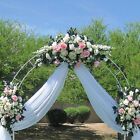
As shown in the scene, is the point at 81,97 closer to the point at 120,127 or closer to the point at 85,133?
the point at 85,133

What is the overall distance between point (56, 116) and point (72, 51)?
14.9 meters

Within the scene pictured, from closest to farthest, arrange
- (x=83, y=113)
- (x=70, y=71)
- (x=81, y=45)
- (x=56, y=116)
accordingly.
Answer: (x=81, y=45) < (x=70, y=71) < (x=56, y=116) < (x=83, y=113)

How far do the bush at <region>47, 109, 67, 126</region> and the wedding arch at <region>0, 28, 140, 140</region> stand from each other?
1447 centimetres

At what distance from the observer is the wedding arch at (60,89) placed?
9.69m

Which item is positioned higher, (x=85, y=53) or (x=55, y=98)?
(x=85, y=53)

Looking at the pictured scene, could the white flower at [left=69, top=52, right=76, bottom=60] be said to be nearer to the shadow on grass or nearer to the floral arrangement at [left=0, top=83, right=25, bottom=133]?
the floral arrangement at [left=0, top=83, right=25, bottom=133]

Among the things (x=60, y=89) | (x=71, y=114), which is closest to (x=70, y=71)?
(x=71, y=114)

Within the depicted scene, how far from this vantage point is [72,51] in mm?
9852

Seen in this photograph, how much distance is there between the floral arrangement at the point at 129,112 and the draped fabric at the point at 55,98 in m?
0.20

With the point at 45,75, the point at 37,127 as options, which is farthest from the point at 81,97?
the point at 37,127

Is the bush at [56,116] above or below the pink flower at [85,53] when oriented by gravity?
below

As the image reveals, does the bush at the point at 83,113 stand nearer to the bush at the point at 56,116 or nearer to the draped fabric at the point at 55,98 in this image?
the bush at the point at 56,116

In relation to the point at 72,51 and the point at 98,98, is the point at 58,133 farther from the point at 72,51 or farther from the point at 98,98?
the point at 72,51

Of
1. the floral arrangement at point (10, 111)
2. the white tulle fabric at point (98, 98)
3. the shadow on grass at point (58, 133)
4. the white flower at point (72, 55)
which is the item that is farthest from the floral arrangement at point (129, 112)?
the shadow on grass at point (58, 133)
